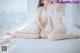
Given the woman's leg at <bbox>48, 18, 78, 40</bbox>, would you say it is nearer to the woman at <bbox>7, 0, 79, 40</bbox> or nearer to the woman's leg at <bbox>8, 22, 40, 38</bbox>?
the woman at <bbox>7, 0, 79, 40</bbox>

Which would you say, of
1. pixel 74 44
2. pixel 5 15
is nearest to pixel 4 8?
pixel 5 15

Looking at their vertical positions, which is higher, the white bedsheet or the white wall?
the white wall

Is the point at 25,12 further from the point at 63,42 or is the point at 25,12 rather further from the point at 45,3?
the point at 63,42

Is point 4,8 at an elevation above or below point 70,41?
above

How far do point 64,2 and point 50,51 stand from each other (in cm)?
35

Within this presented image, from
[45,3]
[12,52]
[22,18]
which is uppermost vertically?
[45,3]

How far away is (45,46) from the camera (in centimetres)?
89

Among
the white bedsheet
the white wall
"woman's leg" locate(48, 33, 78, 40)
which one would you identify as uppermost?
the white wall

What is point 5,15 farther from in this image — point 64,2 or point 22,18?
point 64,2

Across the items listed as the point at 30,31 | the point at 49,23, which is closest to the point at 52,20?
the point at 49,23

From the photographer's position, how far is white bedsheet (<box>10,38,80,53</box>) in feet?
2.82

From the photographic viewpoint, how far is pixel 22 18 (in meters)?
0.91

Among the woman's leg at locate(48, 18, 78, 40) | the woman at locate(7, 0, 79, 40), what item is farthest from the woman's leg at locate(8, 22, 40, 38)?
the woman's leg at locate(48, 18, 78, 40)

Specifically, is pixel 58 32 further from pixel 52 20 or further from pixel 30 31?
pixel 30 31
